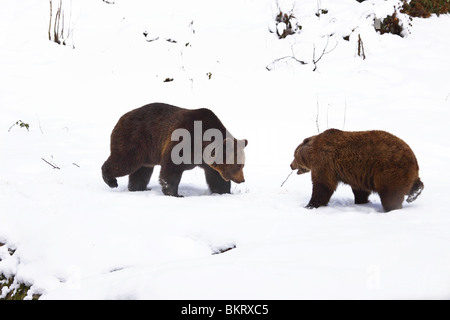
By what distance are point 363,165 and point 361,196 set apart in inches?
22.1

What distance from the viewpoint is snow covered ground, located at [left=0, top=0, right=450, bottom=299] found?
10.9 ft

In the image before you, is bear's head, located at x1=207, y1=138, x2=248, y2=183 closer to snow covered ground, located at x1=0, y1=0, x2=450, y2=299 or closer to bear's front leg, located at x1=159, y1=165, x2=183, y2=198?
snow covered ground, located at x1=0, y1=0, x2=450, y2=299

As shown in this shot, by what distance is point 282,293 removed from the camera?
2992 mm

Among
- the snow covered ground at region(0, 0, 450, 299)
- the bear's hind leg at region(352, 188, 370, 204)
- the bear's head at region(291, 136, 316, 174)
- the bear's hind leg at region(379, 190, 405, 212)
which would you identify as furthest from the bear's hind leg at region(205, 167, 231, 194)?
the bear's hind leg at region(379, 190, 405, 212)

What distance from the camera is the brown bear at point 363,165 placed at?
4984 millimetres

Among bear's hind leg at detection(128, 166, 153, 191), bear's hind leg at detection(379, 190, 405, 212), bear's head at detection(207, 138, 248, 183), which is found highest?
bear's head at detection(207, 138, 248, 183)

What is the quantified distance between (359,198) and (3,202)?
378 cm

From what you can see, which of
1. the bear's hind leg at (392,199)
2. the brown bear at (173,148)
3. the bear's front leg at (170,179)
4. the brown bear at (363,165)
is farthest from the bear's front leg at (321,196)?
the bear's front leg at (170,179)

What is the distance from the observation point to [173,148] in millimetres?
5879

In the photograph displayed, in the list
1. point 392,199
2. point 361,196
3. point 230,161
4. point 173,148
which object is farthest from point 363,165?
point 173,148

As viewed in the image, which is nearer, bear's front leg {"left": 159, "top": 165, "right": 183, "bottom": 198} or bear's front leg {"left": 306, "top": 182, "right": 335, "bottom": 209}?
bear's front leg {"left": 306, "top": 182, "right": 335, "bottom": 209}

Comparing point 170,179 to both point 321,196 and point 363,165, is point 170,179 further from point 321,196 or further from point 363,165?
point 363,165

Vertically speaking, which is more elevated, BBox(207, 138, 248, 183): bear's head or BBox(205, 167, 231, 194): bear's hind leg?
BBox(207, 138, 248, 183): bear's head

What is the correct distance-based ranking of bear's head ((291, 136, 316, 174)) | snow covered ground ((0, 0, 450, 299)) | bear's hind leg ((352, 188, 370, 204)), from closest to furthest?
snow covered ground ((0, 0, 450, 299)), bear's hind leg ((352, 188, 370, 204)), bear's head ((291, 136, 316, 174))
